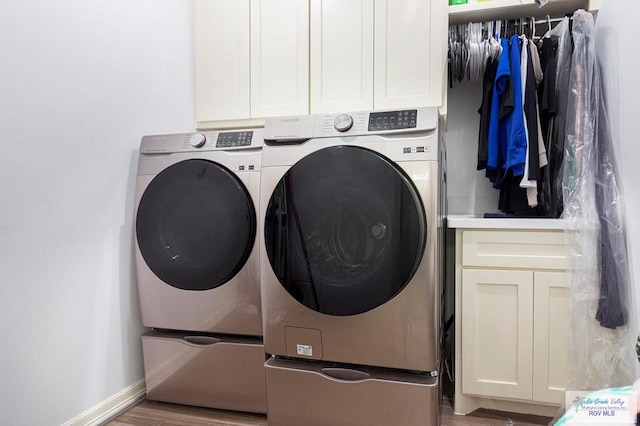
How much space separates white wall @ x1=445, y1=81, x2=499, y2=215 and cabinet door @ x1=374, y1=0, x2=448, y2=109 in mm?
454

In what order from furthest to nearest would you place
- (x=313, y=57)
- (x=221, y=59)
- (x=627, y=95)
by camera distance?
(x=221, y=59)
(x=313, y=57)
(x=627, y=95)

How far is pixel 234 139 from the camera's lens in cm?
155

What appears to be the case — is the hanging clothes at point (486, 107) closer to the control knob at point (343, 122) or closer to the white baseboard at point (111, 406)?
the control knob at point (343, 122)

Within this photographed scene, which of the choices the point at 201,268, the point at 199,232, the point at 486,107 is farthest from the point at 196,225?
the point at 486,107

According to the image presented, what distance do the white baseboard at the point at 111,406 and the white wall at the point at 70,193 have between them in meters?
0.02

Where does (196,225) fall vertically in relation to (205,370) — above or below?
above

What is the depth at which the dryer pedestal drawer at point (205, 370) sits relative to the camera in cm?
149

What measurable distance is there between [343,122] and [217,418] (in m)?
1.22

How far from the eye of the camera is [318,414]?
1369 mm

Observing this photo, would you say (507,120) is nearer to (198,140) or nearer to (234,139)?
(234,139)

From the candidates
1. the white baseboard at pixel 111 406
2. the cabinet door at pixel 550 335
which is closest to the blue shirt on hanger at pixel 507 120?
the cabinet door at pixel 550 335

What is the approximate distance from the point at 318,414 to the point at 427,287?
59 cm

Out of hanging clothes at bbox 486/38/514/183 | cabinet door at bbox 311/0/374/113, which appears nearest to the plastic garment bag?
hanging clothes at bbox 486/38/514/183

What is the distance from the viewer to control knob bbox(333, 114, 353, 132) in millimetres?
1362
